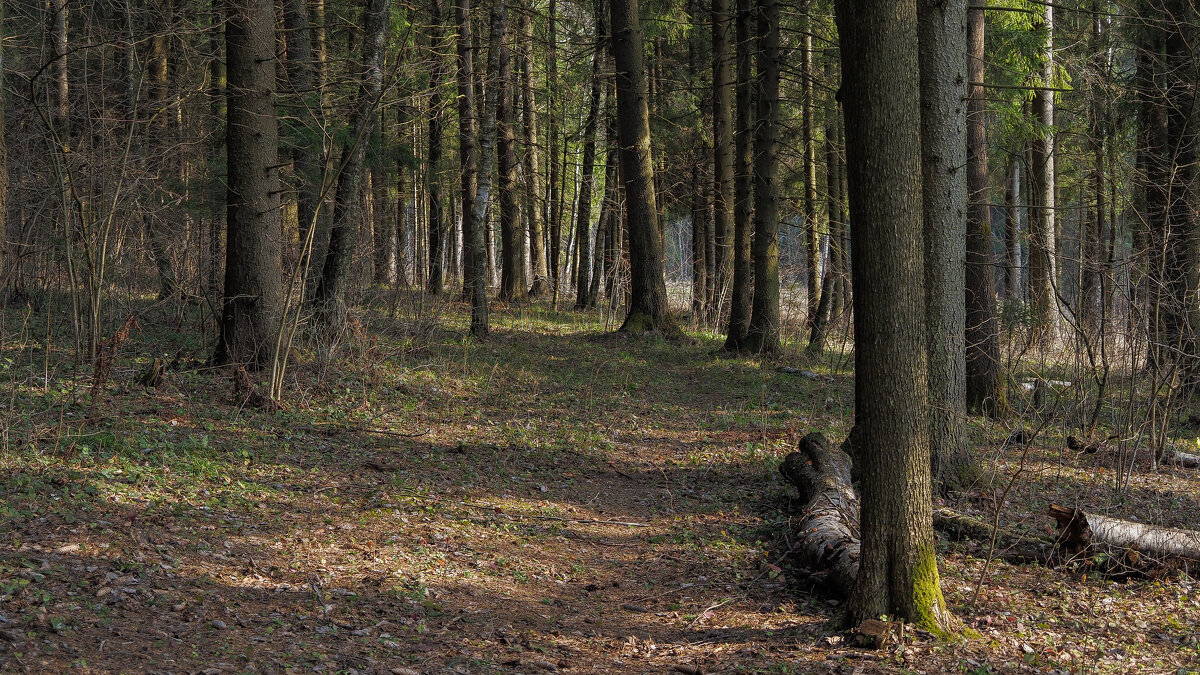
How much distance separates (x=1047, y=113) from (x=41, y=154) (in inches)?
716

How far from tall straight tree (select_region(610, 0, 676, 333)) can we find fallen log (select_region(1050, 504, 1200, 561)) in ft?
31.9

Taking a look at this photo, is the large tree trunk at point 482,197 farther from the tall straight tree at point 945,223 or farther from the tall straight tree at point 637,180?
the tall straight tree at point 945,223

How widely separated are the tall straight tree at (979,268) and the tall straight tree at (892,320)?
5678 millimetres

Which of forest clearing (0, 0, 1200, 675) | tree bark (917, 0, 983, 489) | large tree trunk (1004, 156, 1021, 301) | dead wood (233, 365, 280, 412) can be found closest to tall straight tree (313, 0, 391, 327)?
forest clearing (0, 0, 1200, 675)

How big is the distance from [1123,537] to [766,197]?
349 inches

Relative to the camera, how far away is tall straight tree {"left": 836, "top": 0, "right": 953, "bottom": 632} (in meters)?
4.41

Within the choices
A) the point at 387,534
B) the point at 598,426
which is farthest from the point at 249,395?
the point at 598,426

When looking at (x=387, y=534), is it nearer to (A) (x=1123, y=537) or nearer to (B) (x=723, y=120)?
(A) (x=1123, y=537)

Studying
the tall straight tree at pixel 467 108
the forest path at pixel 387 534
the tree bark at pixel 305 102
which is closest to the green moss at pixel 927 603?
the forest path at pixel 387 534

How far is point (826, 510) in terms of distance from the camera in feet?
20.1

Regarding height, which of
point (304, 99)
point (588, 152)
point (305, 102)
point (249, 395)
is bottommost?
point (249, 395)

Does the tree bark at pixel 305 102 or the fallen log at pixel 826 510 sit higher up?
the tree bark at pixel 305 102

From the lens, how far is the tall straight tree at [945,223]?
23.2 ft

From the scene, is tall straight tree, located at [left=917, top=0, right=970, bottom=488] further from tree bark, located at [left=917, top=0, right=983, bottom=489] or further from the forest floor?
the forest floor
